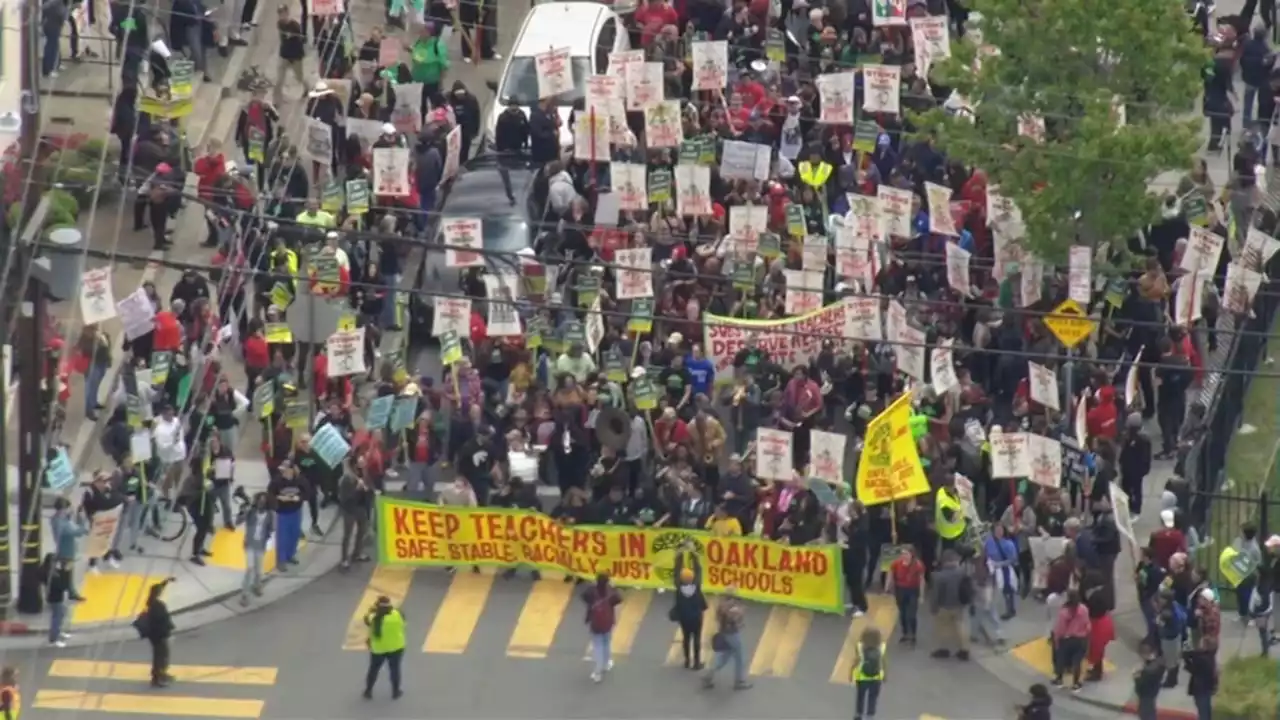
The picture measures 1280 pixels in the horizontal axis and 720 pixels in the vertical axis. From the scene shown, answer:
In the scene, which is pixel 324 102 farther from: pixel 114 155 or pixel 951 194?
pixel 951 194

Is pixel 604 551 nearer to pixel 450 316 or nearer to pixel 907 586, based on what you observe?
pixel 907 586

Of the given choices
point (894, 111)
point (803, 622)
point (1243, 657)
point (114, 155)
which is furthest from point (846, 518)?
point (114, 155)

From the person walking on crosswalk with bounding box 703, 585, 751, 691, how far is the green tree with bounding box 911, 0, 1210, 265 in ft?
20.3

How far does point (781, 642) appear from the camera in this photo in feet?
123

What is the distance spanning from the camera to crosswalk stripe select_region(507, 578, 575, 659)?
37156 mm

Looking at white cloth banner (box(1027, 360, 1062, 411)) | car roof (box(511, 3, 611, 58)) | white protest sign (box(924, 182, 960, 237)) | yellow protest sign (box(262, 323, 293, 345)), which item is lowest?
white cloth banner (box(1027, 360, 1062, 411))

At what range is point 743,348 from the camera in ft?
131

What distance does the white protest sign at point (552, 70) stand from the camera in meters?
43.8

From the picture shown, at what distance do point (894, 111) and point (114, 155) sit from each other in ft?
28.3

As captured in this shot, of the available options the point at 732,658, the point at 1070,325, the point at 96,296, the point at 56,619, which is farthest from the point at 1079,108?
the point at 56,619

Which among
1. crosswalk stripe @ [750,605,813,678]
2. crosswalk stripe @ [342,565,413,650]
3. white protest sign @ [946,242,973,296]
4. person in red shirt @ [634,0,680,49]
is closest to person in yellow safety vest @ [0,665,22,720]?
crosswalk stripe @ [342,565,413,650]

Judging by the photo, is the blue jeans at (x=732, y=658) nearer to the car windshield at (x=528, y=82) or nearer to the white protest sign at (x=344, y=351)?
the white protest sign at (x=344, y=351)

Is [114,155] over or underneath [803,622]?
over

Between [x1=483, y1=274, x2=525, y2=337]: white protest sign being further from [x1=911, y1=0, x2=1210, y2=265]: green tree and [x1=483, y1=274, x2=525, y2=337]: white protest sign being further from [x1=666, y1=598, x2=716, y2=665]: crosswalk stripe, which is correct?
[x1=911, y1=0, x2=1210, y2=265]: green tree
